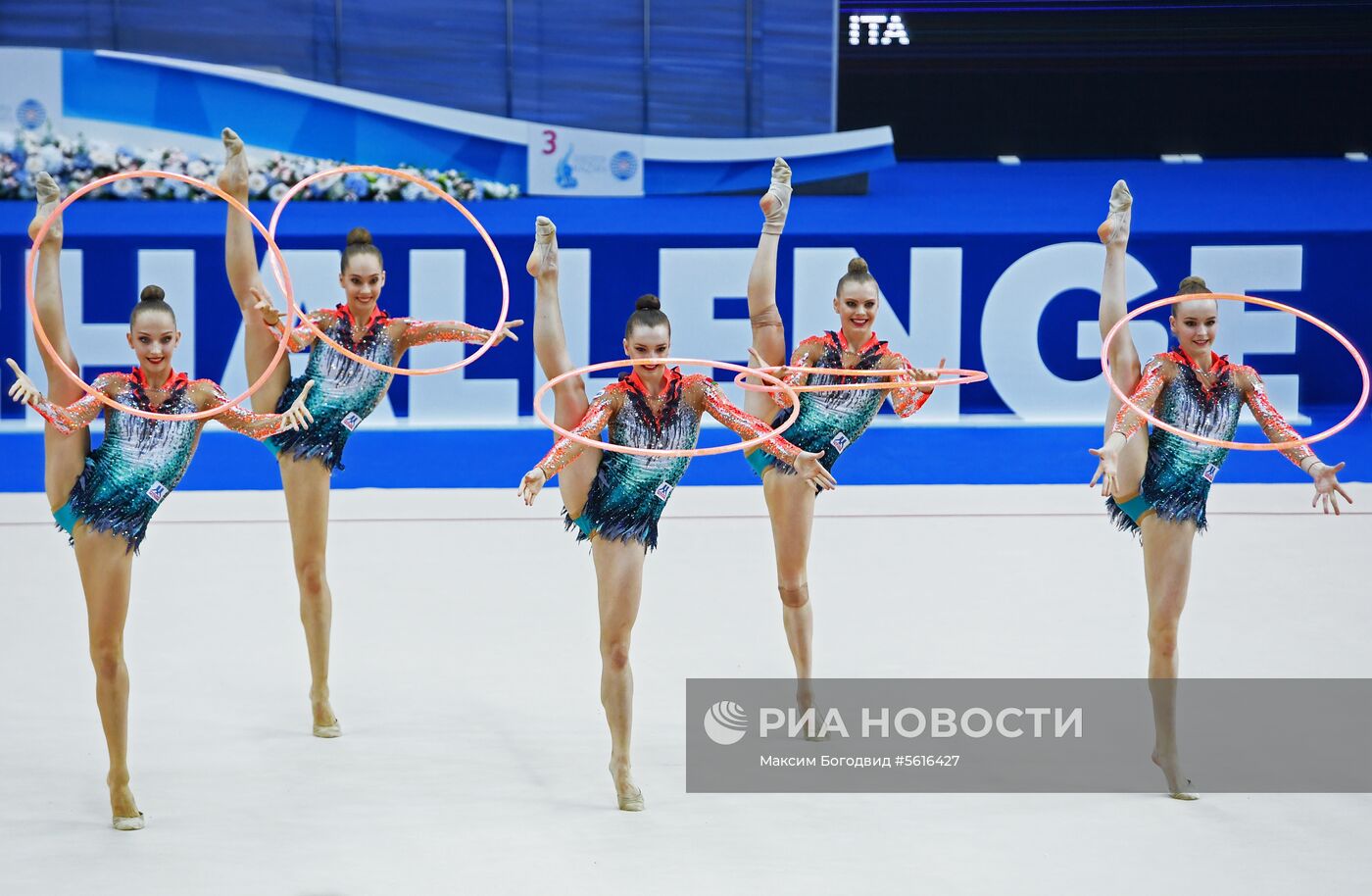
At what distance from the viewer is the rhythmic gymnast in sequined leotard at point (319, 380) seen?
20.2 ft

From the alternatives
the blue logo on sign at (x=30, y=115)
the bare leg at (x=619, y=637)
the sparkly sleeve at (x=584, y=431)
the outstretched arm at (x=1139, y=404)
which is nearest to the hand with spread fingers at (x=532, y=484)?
the sparkly sleeve at (x=584, y=431)

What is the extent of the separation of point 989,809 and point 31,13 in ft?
43.2

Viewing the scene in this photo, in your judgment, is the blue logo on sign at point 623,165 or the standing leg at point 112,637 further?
the blue logo on sign at point 623,165

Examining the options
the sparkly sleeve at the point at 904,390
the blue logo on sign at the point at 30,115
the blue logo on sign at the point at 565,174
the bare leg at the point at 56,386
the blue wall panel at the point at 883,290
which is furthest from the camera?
the blue logo on sign at the point at 565,174

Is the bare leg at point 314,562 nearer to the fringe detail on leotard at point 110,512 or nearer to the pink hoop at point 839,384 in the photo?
the fringe detail on leotard at point 110,512

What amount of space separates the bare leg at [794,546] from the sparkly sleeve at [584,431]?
3.01 feet

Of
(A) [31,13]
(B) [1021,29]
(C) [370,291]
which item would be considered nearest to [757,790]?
(C) [370,291]

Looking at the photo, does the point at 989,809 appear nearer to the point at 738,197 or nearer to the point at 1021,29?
the point at 738,197

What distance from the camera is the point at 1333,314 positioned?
11500 millimetres

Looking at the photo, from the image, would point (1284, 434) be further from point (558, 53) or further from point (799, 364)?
point (558, 53)

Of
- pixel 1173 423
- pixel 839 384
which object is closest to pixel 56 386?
pixel 839 384

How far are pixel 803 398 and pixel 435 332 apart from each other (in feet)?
4.63

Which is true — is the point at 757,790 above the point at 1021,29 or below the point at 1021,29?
below

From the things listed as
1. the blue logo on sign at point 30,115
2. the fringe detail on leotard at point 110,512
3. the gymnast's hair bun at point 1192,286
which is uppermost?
the blue logo on sign at point 30,115
